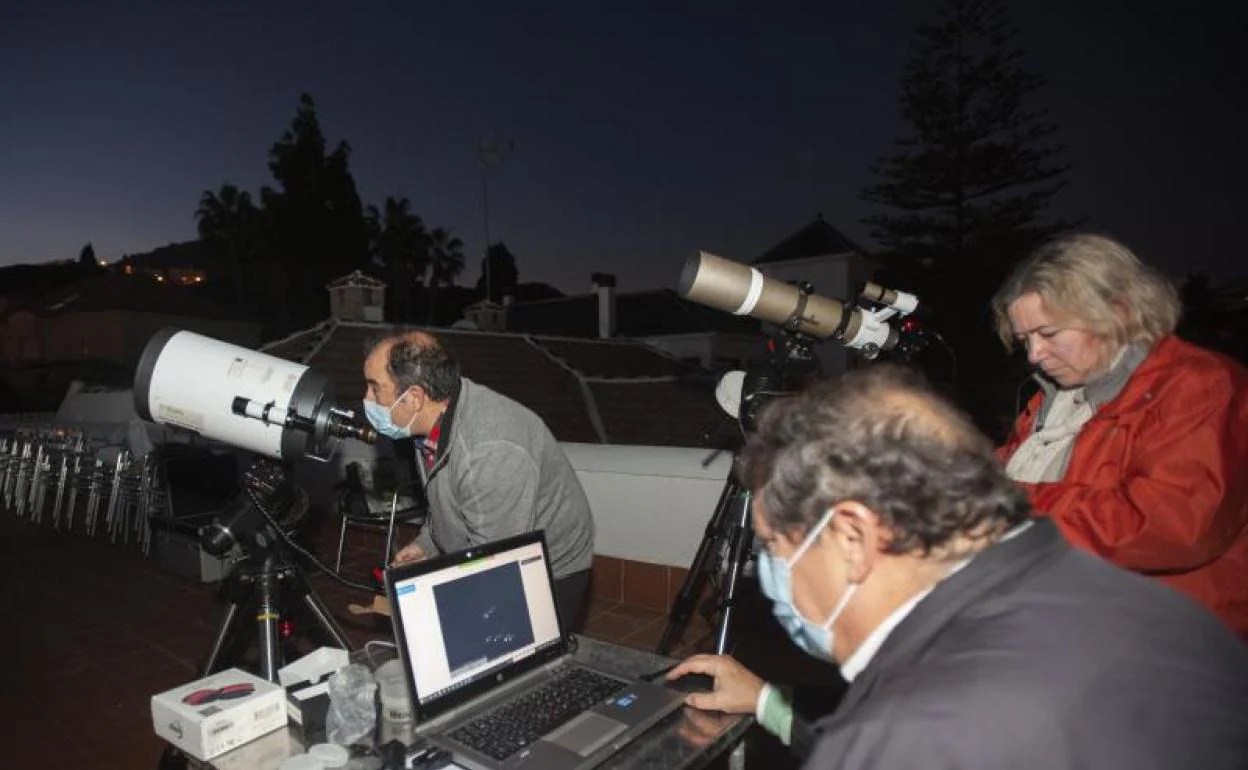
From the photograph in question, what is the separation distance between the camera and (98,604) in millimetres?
4539

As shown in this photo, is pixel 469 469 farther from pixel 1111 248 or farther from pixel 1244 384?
pixel 1244 384

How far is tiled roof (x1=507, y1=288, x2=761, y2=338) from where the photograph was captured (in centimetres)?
2477

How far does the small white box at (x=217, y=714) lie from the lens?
1362 millimetres

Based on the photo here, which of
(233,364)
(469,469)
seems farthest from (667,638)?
(233,364)

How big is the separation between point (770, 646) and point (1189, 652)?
305cm

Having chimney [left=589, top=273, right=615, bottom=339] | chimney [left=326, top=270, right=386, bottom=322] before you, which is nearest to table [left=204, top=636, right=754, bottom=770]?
chimney [left=326, top=270, right=386, bottom=322]

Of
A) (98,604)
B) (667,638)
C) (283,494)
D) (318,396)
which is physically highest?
(318,396)

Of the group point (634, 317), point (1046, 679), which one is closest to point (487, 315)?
point (634, 317)

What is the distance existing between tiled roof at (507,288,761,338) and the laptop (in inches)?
873

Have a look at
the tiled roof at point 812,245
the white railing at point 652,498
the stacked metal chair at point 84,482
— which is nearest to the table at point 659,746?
the white railing at point 652,498

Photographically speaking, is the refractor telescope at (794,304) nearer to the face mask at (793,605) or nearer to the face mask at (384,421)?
the face mask at (384,421)

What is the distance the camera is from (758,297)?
213 centimetres

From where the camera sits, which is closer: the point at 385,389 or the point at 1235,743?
the point at 1235,743

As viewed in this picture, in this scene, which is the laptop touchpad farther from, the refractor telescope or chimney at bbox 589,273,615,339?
chimney at bbox 589,273,615,339
